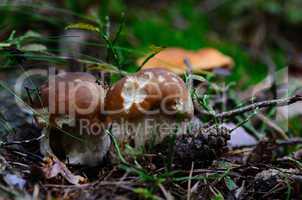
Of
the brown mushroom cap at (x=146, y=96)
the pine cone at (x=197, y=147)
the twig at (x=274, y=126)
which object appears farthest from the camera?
the twig at (x=274, y=126)

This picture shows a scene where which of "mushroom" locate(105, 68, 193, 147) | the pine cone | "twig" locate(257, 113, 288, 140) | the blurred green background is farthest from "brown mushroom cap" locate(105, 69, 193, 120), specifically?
the blurred green background

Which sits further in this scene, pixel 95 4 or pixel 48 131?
pixel 95 4

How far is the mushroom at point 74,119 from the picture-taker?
1.34 m

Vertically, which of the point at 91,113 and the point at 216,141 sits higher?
the point at 91,113

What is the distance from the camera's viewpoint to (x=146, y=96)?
1310mm

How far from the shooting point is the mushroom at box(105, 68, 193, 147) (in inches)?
51.4

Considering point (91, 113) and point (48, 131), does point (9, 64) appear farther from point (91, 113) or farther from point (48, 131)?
point (91, 113)

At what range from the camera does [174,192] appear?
130 cm

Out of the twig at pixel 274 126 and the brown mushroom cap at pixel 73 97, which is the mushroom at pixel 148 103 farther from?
the twig at pixel 274 126

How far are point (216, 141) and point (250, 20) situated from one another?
2.96 m

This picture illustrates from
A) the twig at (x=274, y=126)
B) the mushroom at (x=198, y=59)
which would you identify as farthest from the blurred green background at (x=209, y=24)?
the twig at (x=274, y=126)

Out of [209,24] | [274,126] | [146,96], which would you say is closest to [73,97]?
[146,96]

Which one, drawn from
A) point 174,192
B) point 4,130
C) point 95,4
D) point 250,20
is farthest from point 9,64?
point 250,20

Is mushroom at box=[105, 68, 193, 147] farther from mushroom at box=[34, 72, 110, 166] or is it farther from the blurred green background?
the blurred green background
